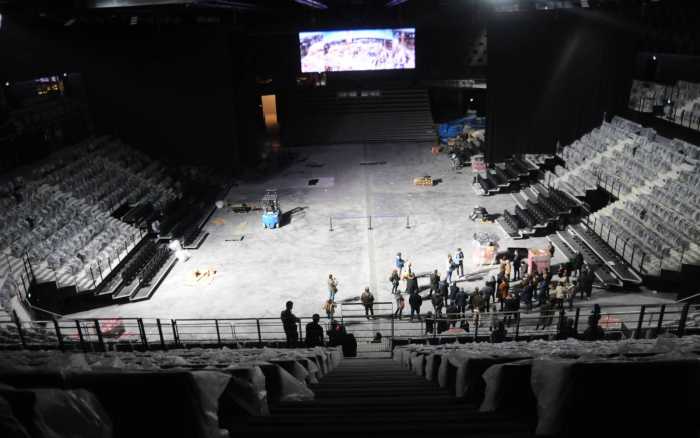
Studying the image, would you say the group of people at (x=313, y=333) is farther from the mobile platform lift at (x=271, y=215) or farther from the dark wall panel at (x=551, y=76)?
the dark wall panel at (x=551, y=76)

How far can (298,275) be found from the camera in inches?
698

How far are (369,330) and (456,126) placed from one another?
2721 cm

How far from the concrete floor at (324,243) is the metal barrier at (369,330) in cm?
109

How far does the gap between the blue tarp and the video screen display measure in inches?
224

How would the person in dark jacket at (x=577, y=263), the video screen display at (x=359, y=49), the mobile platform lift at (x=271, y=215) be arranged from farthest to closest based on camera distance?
the video screen display at (x=359, y=49)
the mobile platform lift at (x=271, y=215)
the person in dark jacket at (x=577, y=263)

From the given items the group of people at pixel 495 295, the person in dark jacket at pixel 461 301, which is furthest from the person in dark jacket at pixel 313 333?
the person in dark jacket at pixel 461 301

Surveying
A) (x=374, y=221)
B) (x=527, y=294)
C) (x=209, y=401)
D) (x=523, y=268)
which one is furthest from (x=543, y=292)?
(x=209, y=401)

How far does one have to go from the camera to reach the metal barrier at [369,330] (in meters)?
10.9

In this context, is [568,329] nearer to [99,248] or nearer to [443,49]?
[99,248]

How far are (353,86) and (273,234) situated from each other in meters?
19.1

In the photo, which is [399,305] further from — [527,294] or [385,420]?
[385,420]

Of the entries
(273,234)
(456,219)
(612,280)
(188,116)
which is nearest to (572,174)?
(456,219)

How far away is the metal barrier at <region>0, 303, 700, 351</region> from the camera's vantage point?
427 inches

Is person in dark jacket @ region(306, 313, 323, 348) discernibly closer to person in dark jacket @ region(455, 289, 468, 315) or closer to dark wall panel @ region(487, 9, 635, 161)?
person in dark jacket @ region(455, 289, 468, 315)
